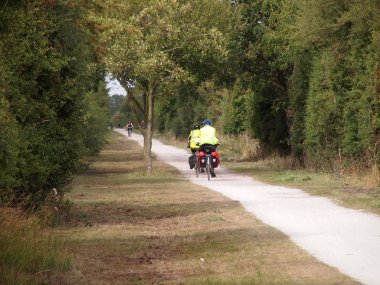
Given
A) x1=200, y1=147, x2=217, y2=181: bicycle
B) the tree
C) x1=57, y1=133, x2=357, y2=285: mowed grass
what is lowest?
x1=57, y1=133, x2=357, y2=285: mowed grass

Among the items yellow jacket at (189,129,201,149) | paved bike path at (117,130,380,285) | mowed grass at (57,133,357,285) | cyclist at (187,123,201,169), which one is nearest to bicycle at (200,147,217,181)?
cyclist at (187,123,201,169)

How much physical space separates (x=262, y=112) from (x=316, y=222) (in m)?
25.6

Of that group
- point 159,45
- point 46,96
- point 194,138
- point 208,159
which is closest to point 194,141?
point 194,138

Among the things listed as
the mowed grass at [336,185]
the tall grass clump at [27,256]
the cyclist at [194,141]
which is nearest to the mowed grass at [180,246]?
the tall grass clump at [27,256]

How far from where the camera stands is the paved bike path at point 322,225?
34.9 ft

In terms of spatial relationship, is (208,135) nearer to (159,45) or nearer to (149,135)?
(159,45)

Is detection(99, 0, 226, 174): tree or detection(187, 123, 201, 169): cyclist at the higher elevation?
detection(99, 0, 226, 174): tree

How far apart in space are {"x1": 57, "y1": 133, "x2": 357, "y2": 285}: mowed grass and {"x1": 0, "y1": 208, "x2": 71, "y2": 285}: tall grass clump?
235 millimetres

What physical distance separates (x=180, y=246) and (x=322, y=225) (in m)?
3.00

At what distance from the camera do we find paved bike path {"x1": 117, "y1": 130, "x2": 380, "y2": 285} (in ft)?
34.9

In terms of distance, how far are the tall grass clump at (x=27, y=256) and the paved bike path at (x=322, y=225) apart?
3390 mm

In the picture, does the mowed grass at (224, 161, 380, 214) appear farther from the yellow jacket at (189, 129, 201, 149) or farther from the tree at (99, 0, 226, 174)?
the tree at (99, 0, 226, 174)

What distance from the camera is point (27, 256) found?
1048cm

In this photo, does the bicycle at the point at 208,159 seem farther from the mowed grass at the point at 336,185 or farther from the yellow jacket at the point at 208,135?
the mowed grass at the point at 336,185
